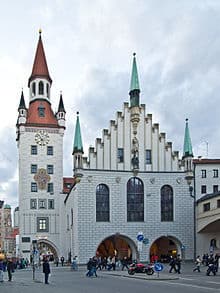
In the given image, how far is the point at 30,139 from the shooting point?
239ft

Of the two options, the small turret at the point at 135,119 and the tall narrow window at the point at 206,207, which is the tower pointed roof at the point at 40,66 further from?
the tall narrow window at the point at 206,207

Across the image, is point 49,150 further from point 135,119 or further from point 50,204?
point 135,119

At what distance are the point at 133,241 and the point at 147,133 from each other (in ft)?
40.9

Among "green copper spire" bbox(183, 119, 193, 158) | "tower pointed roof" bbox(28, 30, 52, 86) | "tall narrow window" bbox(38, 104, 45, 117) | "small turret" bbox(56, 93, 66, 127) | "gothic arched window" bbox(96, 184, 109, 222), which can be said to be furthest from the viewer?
"tower pointed roof" bbox(28, 30, 52, 86)

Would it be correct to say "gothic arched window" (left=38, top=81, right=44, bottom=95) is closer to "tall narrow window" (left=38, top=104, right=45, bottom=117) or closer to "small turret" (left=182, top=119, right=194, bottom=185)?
"tall narrow window" (left=38, top=104, right=45, bottom=117)

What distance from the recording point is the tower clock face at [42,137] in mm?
73312

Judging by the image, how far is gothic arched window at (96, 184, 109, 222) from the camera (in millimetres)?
58188

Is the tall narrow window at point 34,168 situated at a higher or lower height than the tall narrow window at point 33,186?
higher

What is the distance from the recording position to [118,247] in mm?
66250

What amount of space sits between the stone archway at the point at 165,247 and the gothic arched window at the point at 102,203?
23.3 ft

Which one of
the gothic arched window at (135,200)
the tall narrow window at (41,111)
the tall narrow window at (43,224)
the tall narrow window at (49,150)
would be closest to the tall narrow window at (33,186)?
the tall narrow window at (43,224)

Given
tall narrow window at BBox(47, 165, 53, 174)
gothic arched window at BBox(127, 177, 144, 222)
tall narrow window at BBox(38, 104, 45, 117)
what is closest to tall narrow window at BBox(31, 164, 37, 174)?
tall narrow window at BBox(47, 165, 53, 174)

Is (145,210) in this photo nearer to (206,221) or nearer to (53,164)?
(206,221)

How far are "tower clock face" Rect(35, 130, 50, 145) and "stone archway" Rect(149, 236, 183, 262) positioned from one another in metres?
21.2
